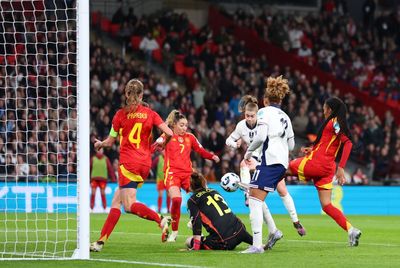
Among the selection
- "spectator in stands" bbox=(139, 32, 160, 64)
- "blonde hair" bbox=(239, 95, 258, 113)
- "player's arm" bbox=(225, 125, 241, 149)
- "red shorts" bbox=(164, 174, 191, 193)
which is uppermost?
"spectator in stands" bbox=(139, 32, 160, 64)

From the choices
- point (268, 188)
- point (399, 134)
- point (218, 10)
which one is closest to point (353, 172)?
point (399, 134)

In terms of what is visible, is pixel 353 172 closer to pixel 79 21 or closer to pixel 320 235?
pixel 320 235

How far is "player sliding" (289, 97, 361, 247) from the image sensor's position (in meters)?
14.6

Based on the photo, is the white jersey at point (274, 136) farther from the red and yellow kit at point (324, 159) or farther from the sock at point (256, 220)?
the red and yellow kit at point (324, 159)

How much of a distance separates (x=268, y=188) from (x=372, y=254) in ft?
5.20

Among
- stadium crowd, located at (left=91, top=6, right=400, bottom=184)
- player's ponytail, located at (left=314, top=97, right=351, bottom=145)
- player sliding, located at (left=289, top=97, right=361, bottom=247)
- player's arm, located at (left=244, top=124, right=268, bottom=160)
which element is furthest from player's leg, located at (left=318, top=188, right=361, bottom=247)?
stadium crowd, located at (left=91, top=6, right=400, bottom=184)

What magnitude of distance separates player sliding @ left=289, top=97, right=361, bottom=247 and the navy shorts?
1610mm

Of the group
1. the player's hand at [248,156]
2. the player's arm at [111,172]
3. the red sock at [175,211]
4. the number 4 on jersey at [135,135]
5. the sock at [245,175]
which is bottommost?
the player's arm at [111,172]

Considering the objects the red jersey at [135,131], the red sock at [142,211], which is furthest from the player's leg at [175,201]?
the red jersey at [135,131]

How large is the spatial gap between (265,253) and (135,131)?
7.81 ft

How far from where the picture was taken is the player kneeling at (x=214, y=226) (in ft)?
44.6

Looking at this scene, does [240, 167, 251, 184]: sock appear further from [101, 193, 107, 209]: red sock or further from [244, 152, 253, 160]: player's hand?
[101, 193, 107, 209]: red sock

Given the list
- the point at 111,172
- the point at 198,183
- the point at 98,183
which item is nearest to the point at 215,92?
the point at 111,172

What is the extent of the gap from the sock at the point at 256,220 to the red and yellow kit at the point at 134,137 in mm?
1643
